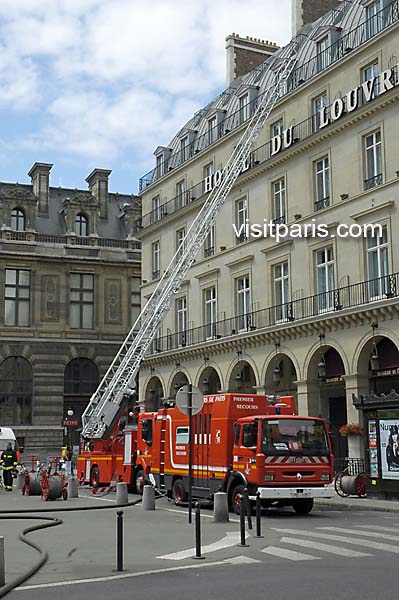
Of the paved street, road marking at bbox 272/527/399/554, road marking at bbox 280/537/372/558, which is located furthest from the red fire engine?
road marking at bbox 280/537/372/558

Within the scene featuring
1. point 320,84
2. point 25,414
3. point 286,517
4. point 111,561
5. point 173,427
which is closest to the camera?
point 111,561

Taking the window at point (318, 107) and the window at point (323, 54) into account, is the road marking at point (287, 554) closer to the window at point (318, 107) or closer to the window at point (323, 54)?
the window at point (318, 107)

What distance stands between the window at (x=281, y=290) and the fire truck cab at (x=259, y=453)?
38.9 ft

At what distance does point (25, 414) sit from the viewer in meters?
59.8

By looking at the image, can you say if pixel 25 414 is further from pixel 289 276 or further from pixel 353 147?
pixel 353 147

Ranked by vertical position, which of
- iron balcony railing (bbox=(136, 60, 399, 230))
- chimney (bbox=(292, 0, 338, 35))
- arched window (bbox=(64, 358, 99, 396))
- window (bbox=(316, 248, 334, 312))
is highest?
chimney (bbox=(292, 0, 338, 35))

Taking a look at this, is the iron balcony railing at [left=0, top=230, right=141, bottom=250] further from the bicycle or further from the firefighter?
the bicycle

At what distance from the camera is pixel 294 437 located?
21969 millimetres

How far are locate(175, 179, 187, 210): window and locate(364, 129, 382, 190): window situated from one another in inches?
573

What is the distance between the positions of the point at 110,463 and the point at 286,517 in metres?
12.9

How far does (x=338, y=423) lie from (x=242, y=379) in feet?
20.2

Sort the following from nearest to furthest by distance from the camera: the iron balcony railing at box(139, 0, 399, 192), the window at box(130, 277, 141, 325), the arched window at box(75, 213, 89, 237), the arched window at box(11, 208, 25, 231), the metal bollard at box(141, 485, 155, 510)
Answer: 1. the metal bollard at box(141, 485, 155, 510)
2. the iron balcony railing at box(139, 0, 399, 192)
3. the arched window at box(11, 208, 25, 231)
4. the window at box(130, 277, 141, 325)
5. the arched window at box(75, 213, 89, 237)

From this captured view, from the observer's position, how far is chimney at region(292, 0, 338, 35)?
4481 centimetres

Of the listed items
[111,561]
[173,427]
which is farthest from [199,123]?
[111,561]
